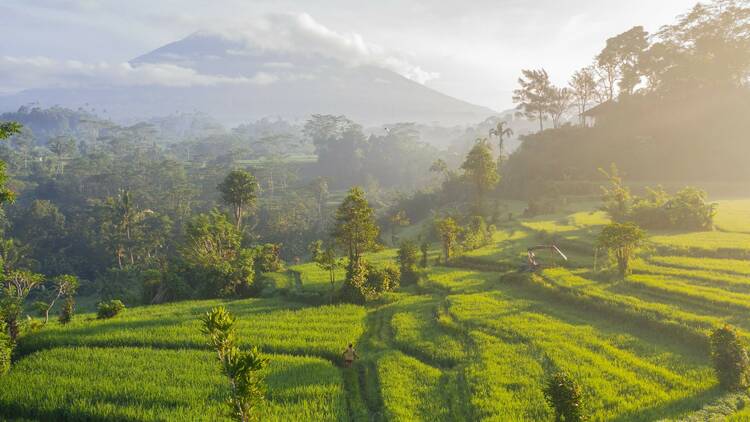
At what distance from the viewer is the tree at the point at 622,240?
2144cm

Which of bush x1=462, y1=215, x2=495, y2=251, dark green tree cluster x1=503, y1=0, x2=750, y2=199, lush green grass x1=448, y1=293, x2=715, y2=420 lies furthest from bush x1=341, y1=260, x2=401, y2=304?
dark green tree cluster x1=503, y1=0, x2=750, y2=199

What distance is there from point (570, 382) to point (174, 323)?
637 inches

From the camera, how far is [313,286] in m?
25.2

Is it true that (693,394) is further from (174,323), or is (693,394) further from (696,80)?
(696,80)

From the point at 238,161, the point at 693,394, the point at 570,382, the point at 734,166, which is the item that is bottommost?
the point at 693,394

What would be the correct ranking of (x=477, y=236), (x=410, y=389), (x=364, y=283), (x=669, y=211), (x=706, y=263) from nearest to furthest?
1. (x=410, y=389)
2. (x=364, y=283)
3. (x=706, y=263)
4. (x=669, y=211)
5. (x=477, y=236)

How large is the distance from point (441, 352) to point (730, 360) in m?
8.46

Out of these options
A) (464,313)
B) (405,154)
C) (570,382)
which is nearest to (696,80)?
(464,313)

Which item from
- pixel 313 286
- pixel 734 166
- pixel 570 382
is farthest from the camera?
pixel 734 166

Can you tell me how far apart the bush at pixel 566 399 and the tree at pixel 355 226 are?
46.2 ft

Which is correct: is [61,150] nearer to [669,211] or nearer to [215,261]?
[215,261]

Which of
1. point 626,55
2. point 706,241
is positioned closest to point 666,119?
point 626,55

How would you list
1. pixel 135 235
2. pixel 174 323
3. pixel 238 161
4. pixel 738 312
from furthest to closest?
pixel 238 161, pixel 135 235, pixel 174 323, pixel 738 312

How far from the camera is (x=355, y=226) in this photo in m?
22.7
